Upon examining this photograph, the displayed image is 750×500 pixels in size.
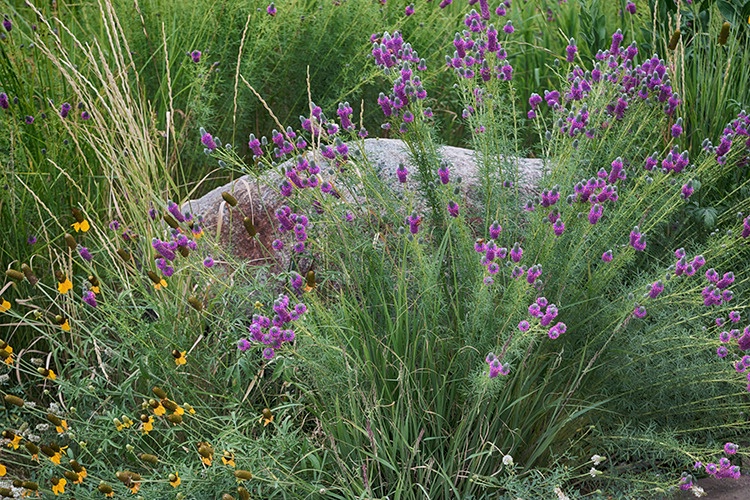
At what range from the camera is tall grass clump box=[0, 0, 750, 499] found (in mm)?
2580

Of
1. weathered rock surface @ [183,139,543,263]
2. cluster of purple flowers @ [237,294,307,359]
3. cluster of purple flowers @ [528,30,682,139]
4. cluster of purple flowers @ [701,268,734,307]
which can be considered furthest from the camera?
weathered rock surface @ [183,139,543,263]

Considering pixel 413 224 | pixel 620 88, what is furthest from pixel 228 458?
pixel 620 88

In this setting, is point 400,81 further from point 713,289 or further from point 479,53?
point 713,289

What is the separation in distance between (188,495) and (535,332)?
1080 mm

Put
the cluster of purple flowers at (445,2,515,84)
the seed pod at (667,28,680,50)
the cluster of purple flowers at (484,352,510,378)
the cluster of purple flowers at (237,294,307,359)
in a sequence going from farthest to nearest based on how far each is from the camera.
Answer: the seed pod at (667,28,680,50) < the cluster of purple flowers at (445,2,515,84) < the cluster of purple flowers at (237,294,307,359) < the cluster of purple flowers at (484,352,510,378)

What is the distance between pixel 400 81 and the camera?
2842 millimetres

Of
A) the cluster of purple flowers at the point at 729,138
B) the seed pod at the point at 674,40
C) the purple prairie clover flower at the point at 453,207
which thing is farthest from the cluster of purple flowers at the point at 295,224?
the seed pod at the point at 674,40

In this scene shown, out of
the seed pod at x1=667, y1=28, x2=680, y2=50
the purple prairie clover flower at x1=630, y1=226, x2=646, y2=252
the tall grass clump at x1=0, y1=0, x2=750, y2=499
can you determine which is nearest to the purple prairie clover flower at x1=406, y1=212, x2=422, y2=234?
the tall grass clump at x1=0, y1=0, x2=750, y2=499

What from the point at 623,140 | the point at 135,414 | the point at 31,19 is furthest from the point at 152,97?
the point at 623,140

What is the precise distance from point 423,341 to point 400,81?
79 centimetres

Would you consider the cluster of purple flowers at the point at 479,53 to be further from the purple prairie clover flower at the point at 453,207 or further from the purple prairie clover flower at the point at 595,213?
the purple prairie clover flower at the point at 595,213

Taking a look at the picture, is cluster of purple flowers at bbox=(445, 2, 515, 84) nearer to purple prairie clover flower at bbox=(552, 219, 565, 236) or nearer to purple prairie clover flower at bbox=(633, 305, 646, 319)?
purple prairie clover flower at bbox=(552, 219, 565, 236)

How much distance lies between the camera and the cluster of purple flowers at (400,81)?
2814 mm

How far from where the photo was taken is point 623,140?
3.26 metres
